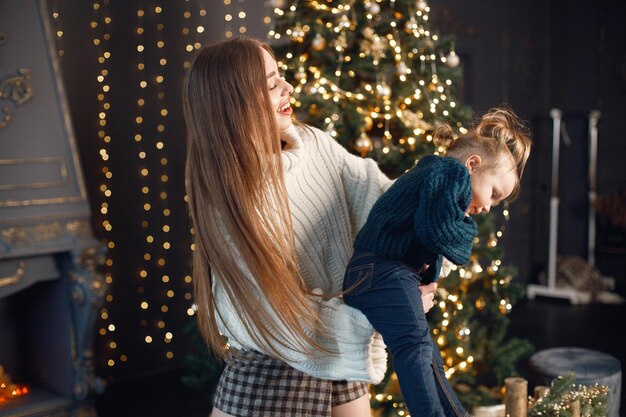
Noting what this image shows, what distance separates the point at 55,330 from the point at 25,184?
744mm

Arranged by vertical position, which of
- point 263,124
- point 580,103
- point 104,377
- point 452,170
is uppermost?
point 263,124

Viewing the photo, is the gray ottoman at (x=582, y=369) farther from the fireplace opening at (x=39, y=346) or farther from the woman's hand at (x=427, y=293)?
the fireplace opening at (x=39, y=346)

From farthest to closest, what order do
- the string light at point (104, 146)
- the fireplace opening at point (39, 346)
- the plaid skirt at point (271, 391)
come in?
1. the string light at point (104, 146)
2. the fireplace opening at point (39, 346)
3. the plaid skirt at point (271, 391)

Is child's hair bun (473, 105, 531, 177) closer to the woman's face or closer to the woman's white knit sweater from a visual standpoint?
the woman's white knit sweater

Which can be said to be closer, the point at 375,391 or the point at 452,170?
the point at 452,170

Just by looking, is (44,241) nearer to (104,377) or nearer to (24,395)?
(24,395)

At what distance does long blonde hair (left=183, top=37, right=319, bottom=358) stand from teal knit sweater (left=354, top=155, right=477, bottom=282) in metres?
0.21

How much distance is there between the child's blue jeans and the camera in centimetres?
158

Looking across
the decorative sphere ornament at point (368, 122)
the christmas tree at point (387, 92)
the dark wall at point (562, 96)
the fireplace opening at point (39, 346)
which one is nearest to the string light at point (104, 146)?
the fireplace opening at point (39, 346)

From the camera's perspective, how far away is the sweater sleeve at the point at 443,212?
1609 millimetres

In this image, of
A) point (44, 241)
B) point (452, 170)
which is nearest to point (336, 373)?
point (452, 170)

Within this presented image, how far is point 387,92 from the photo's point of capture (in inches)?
119

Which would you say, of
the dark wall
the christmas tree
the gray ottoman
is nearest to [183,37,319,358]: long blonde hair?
the christmas tree

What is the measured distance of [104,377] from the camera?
161 inches
